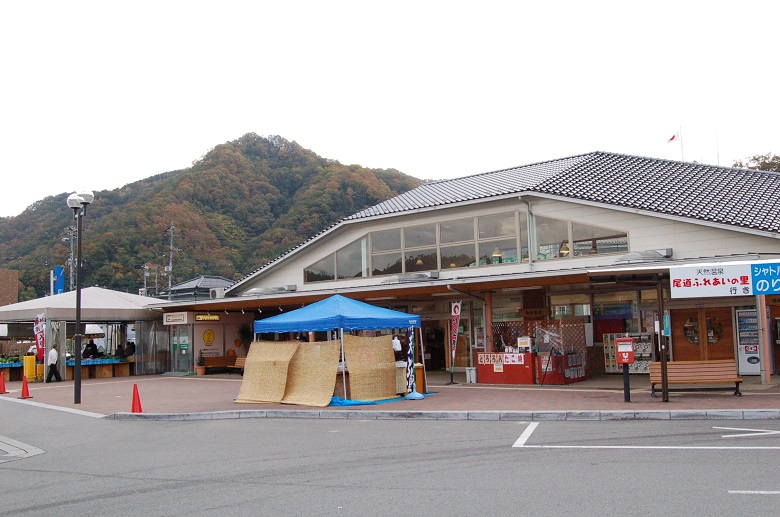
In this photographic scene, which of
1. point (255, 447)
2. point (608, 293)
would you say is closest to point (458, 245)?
point (608, 293)

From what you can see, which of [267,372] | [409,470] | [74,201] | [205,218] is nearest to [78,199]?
[74,201]

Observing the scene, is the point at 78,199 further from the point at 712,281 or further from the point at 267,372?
the point at 712,281

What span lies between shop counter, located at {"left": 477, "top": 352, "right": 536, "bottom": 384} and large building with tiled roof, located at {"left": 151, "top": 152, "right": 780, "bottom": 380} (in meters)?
0.60

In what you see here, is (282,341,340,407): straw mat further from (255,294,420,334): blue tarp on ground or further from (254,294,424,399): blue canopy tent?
(255,294,420,334): blue tarp on ground

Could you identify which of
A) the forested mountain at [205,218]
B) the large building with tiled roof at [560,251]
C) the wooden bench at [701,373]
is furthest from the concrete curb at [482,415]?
the forested mountain at [205,218]

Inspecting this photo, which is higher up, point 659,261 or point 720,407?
point 659,261

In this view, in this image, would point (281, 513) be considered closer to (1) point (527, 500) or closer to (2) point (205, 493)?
(2) point (205, 493)

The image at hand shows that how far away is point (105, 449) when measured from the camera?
11.8 metres

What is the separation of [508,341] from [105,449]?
1346 cm

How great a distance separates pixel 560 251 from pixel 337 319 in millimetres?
8581

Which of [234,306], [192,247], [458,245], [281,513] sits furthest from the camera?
[192,247]

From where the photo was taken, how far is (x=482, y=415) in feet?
45.9

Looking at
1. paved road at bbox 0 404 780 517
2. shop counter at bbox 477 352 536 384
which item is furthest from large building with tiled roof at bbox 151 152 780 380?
paved road at bbox 0 404 780 517

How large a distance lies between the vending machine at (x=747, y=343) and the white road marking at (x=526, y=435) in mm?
10184
